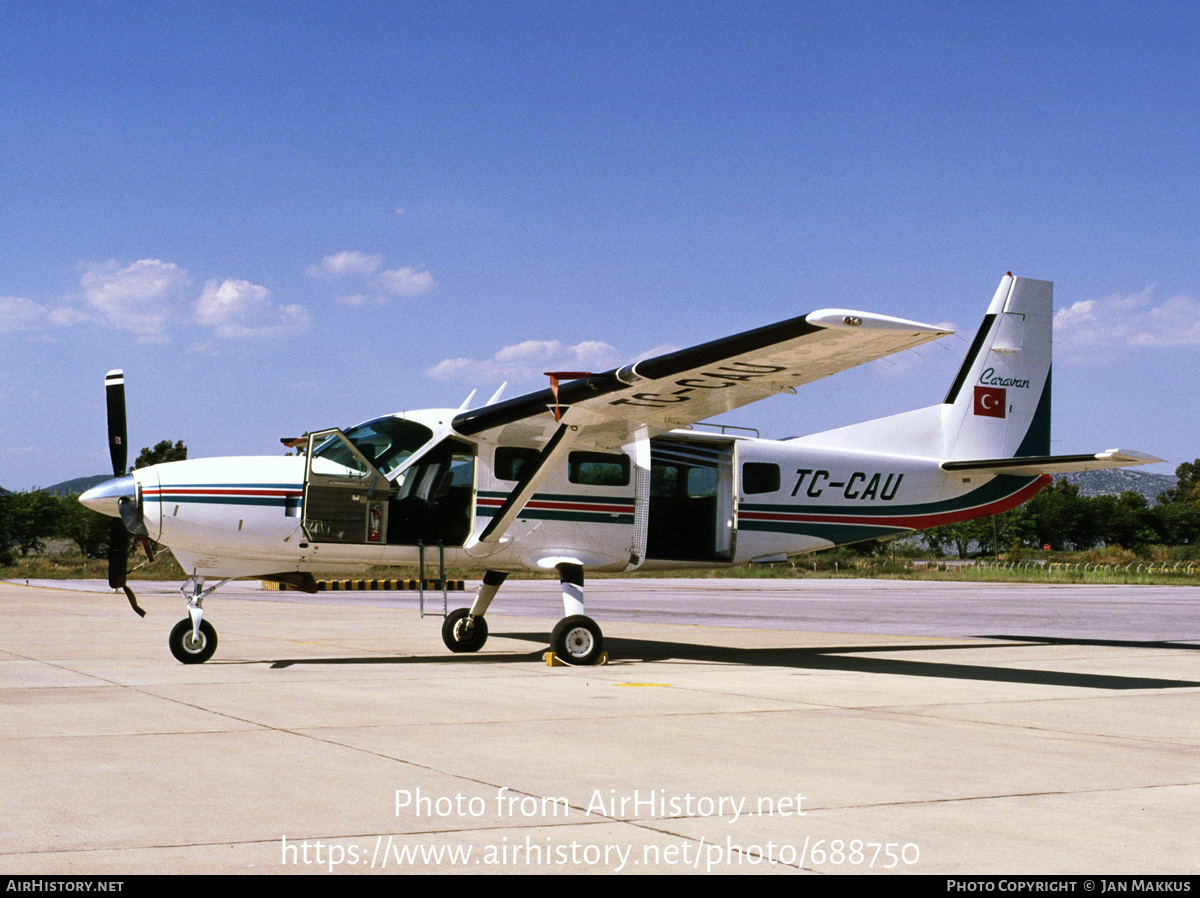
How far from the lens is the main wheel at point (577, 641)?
1246 cm

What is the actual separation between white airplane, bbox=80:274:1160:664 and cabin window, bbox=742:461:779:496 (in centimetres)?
2

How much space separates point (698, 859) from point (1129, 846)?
1.77 meters

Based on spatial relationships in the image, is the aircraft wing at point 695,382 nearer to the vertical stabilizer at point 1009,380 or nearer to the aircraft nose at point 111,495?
the aircraft nose at point 111,495

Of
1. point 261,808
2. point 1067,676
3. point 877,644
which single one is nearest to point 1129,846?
point 261,808

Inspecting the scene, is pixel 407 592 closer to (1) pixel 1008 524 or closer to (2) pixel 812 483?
(2) pixel 812 483

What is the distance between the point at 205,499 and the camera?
11906 mm

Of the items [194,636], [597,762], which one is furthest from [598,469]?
[597,762]

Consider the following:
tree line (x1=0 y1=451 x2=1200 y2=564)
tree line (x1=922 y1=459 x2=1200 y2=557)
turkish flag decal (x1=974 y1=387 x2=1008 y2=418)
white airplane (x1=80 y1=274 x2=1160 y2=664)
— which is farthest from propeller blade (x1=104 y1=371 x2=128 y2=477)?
tree line (x1=922 y1=459 x2=1200 y2=557)

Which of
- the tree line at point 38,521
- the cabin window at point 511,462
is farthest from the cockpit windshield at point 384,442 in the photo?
the tree line at point 38,521

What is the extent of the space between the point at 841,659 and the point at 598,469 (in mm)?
3865

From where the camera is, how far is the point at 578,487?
43.9 feet

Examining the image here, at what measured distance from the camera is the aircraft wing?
9.60 meters

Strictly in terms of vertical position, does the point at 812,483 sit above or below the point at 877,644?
above

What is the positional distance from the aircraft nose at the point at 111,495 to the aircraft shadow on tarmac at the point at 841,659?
7.81 ft
